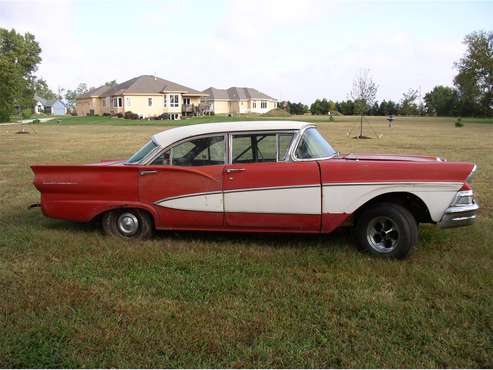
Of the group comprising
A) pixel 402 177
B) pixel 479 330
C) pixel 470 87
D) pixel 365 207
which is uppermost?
pixel 470 87

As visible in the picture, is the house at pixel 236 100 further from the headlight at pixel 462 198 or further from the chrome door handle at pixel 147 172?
the headlight at pixel 462 198

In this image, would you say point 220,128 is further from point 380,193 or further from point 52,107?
point 52,107

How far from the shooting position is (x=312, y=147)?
5258mm

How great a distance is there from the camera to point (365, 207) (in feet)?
16.4

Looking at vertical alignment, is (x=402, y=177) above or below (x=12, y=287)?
above

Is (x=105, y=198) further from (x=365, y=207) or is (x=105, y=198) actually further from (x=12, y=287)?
(x=365, y=207)

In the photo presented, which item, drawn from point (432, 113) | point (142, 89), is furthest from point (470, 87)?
point (142, 89)

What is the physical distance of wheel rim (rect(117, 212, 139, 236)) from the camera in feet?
18.1

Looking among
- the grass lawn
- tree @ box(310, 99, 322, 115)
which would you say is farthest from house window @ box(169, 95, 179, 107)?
the grass lawn

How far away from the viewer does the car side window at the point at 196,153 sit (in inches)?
209

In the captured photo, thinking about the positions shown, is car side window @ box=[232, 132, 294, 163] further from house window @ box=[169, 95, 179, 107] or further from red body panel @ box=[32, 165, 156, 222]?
house window @ box=[169, 95, 179, 107]

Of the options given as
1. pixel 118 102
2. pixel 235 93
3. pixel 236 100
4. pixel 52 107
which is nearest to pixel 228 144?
pixel 118 102

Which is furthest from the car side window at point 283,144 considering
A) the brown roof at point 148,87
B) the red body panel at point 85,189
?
the brown roof at point 148,87

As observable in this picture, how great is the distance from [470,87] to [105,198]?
65580 mm
